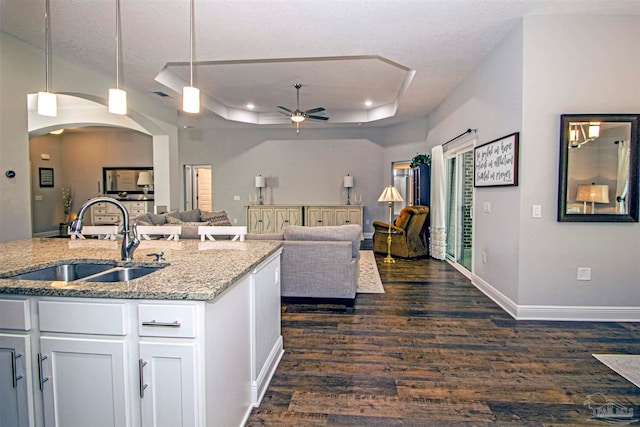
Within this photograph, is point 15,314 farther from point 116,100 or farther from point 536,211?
point 536,211

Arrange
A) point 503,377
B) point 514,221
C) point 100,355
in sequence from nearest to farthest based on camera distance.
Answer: point 100,355
point 503,377
point 514,221

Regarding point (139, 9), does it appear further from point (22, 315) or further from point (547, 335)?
point (547, 335)

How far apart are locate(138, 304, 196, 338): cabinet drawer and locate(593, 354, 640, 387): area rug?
2886mm

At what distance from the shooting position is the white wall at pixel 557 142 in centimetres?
342

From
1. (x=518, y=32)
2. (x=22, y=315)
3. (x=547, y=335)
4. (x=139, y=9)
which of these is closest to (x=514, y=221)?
(x=547, y=335)

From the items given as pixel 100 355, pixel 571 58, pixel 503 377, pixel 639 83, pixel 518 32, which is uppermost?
pixel 518 32

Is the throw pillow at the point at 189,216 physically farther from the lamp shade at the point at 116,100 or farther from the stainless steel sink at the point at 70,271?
the stainless steel sink at the point at 70,271

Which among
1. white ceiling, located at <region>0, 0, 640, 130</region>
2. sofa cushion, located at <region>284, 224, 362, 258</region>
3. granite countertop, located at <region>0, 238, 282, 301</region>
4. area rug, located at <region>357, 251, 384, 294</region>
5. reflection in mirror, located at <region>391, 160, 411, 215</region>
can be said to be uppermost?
white ceiling, located at <region>0, 0, 640, 130</region>

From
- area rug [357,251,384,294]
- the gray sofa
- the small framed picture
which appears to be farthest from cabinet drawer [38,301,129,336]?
the small framed picture

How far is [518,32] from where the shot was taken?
139 inches

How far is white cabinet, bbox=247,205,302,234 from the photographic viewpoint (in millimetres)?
9031

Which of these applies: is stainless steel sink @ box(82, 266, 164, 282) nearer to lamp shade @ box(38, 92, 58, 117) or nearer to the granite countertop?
the granite countertop

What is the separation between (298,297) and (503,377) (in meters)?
2.31

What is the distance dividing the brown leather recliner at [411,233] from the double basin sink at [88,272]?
534cm
